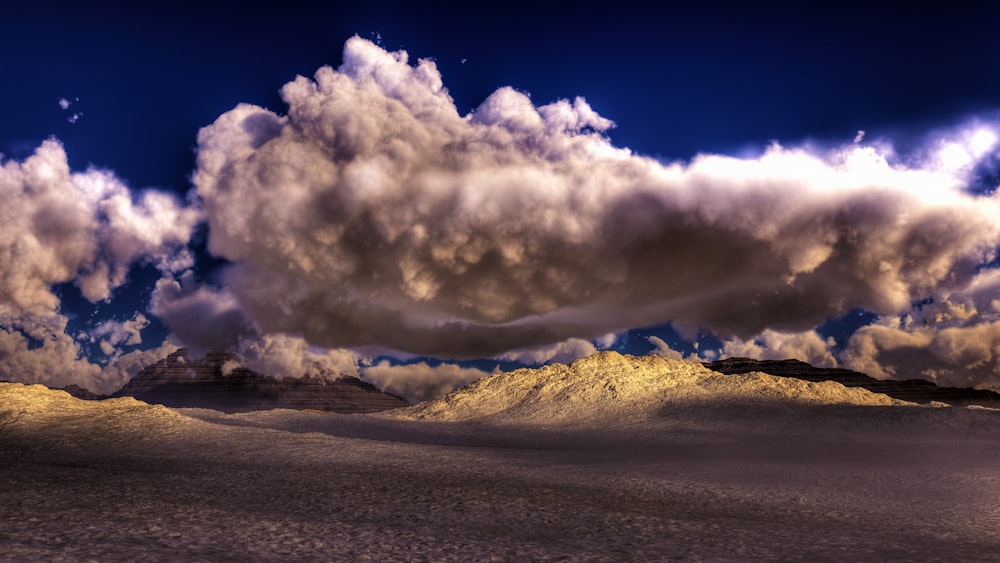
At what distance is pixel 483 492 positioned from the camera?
25453 mm

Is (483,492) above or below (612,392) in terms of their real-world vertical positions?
below

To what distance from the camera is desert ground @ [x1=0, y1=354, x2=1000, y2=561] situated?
1666 centimetres

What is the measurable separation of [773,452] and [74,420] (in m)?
47.4

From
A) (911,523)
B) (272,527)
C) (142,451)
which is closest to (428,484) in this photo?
(272,527)

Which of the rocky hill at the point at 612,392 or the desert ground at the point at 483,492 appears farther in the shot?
the rocky hill at the point at 612,392

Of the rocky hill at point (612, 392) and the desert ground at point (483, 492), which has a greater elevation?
the rocky hill at point (612, 392)

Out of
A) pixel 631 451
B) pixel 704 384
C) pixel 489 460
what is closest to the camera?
pixel 489 460

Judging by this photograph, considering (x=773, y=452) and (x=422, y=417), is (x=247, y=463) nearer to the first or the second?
(x=773, y=452)

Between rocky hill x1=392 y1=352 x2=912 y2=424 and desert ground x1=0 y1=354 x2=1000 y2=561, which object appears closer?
desert ground x1=0 y1=354 x2=1000 y2=561

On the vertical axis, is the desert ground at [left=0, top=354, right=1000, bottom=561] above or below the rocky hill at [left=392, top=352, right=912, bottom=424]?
below

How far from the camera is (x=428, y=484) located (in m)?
27.6

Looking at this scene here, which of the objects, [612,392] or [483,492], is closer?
[483,492]

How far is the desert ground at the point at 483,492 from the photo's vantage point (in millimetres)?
16656

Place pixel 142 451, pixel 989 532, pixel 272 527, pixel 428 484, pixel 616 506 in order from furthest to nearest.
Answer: pixel 142 451 → pixel 428 484 → pixel 616 506 → pixel 989 532 → pixel 272 527
